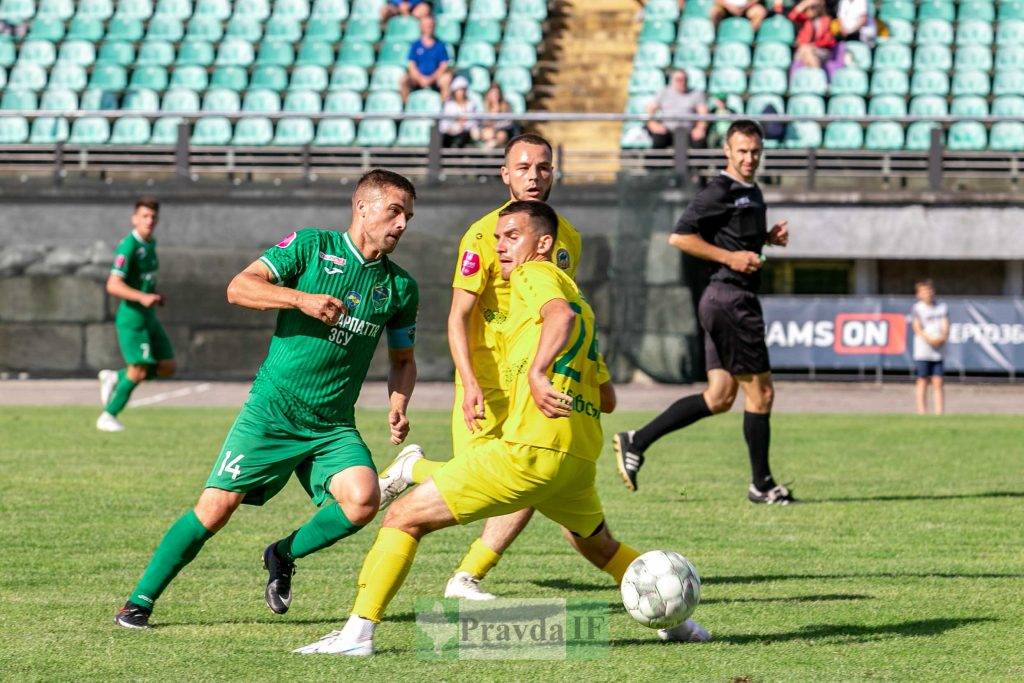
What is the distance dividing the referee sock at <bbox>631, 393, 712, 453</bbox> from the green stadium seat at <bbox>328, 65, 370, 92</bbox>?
50.1 feet

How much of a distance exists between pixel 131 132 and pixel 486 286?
1795 cm

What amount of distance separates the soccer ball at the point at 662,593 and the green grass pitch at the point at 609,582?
0.14 metres

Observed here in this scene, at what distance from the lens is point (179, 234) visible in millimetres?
20719

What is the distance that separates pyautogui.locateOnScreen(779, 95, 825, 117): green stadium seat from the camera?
904 inches

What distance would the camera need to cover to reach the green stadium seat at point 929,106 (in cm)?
2297

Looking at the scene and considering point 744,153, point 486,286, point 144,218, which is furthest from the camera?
point 144,218

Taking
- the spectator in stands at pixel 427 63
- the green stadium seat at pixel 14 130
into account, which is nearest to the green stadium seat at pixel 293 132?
the spectator in stands at pixel 427 63

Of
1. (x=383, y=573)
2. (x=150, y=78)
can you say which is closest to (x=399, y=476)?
(x=383, y=573)

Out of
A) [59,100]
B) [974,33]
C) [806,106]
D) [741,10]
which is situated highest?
[741,10]

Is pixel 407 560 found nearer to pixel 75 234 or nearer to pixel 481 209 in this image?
pixel 481 209

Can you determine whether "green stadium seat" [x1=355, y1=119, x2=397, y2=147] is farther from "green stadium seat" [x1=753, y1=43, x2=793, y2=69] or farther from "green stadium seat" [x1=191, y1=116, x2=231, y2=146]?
"green stadium seat" [x1=753, y1=43, x2=793, y2=69]

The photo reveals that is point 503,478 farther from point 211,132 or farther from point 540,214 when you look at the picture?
point 211,132

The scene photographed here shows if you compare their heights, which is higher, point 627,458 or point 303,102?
point 303,102

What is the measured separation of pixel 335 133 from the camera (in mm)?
23281
